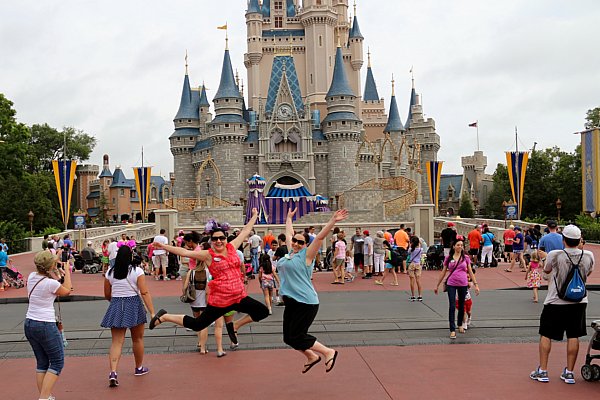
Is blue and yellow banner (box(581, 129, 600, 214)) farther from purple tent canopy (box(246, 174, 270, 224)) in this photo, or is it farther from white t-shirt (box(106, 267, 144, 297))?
white t-shirt (box(106, 267, 144, 297))

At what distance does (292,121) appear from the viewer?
62.7m

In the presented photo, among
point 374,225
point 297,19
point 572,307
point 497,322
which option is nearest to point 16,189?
point 374,225

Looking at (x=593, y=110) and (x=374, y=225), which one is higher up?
(x=593, y=110)

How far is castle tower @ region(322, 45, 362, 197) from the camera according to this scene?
6119 cm

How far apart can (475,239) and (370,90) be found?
2508 inches

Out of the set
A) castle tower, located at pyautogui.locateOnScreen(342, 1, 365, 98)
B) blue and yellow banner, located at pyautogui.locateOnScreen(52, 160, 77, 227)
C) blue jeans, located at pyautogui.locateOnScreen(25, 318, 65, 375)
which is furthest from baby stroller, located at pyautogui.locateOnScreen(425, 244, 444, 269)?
castle tower, located at pyautogui.locateOnScreen(342, 1, 365, 98)

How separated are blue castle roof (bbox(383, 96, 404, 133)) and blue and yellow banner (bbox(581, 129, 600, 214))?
4311cm

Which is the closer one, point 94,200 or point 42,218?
point 42,218

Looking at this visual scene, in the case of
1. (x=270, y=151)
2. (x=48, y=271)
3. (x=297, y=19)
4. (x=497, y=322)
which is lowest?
(x=497, y=322)

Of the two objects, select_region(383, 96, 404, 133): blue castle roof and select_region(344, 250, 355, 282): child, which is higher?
select_region(383, 96, 404, 133): blue castle roof

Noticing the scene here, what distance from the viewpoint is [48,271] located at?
229 inches

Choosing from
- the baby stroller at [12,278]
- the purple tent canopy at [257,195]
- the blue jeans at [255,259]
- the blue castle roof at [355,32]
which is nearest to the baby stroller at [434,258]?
the blue jeans at [255,259]

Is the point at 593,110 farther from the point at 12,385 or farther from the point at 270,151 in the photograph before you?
the point at 12,385

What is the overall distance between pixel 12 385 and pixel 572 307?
219 inches
